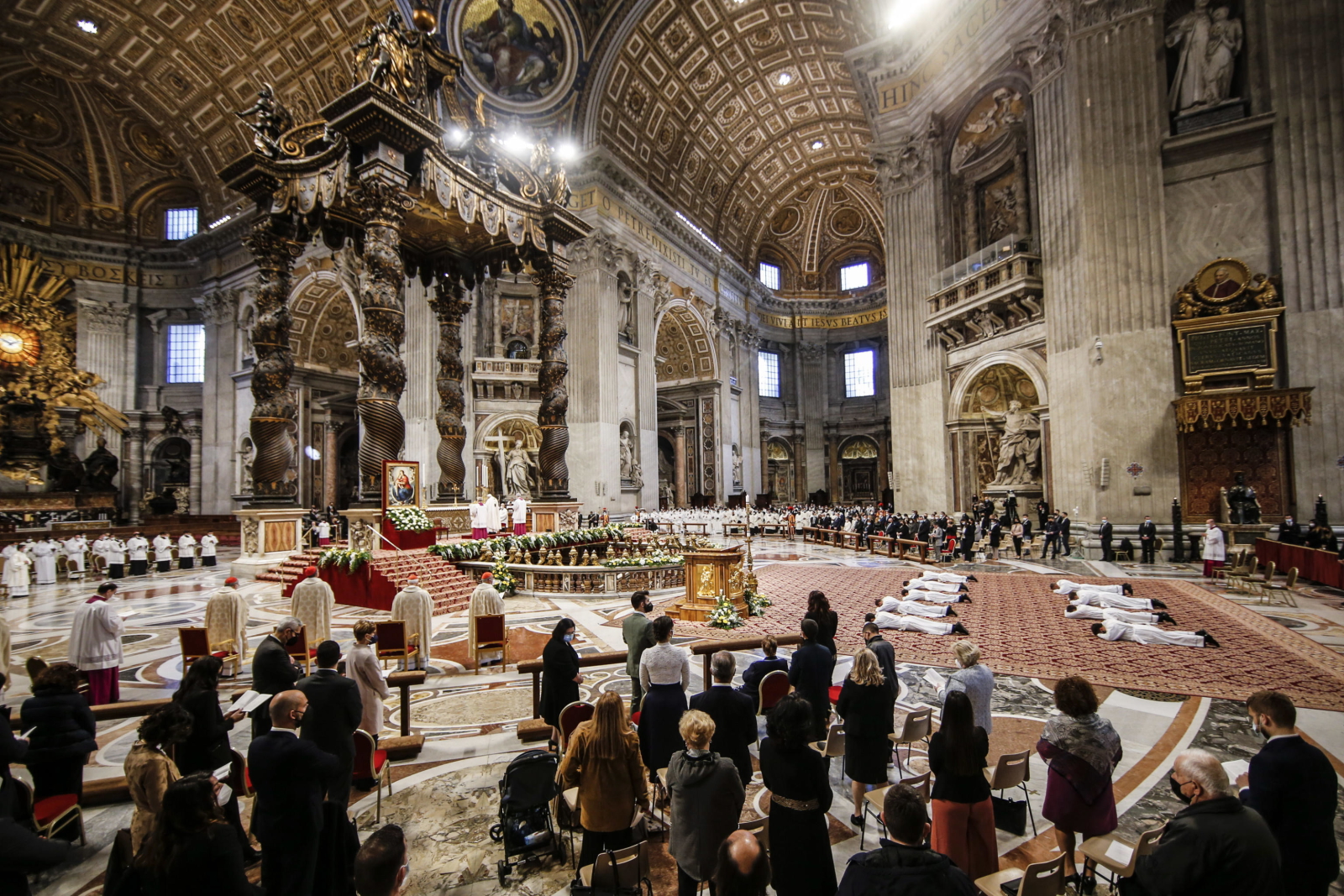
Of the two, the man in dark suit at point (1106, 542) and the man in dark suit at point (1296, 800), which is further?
the man in dark suit at point (1106, 542)

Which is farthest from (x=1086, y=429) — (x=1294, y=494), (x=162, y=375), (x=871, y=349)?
(x=162, y=375)

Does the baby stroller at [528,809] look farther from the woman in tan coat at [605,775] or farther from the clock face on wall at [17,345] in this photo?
the clock face on wall at [17,345]

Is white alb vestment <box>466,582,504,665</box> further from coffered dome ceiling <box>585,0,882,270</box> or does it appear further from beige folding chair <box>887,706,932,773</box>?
coffered dome ceiling <box>585,0,882,270</box>

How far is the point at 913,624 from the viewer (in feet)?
26.8

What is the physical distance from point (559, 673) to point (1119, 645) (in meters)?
6.82

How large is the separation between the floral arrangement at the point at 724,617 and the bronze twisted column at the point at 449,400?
7.99m

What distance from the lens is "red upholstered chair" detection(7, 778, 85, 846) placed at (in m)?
3.05

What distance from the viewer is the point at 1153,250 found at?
14.1 metres

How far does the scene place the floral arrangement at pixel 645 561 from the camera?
1191 centimetres

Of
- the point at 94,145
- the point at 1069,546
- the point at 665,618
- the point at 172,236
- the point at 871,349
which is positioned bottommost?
the point at 1069,546

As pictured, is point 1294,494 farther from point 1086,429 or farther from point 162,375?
point 162,375

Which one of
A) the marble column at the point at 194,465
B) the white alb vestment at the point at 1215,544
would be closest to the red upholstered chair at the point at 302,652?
the white alb vestment at the point at 1215,544

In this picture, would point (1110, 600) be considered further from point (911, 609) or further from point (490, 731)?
point (490, 731)

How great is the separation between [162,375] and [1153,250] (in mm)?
37849
